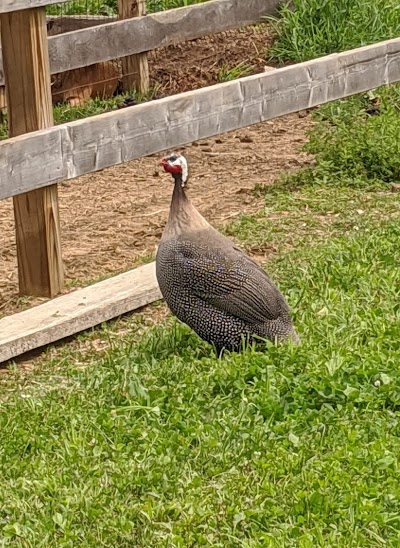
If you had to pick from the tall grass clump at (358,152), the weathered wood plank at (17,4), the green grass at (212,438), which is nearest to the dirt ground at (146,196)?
the tall grass clump at (358,152)

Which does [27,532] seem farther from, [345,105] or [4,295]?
[345,105]

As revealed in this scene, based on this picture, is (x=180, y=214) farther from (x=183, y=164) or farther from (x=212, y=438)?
(x=212, y=438)

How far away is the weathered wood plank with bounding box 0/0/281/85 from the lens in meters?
9.88

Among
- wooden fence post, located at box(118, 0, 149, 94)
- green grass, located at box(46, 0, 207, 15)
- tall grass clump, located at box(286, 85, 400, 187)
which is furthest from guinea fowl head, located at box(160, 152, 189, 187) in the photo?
green grass, located at box(46, 0, 207, 15)

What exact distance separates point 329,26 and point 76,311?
19.3ft

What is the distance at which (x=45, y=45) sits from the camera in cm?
629

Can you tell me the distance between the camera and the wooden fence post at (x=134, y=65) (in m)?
10.7

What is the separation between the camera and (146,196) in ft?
28.5

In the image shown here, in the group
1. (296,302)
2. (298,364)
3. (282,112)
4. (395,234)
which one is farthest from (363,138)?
(298,364)

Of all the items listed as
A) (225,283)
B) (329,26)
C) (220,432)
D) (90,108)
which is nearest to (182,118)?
(225,283)

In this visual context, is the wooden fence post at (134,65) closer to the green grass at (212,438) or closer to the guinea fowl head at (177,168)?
the green grass at (212,438)

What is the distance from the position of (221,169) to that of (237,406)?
4.58m

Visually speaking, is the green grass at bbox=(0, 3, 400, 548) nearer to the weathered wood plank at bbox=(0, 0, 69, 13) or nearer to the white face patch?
the white face patch

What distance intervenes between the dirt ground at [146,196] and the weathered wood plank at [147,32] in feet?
2.27
